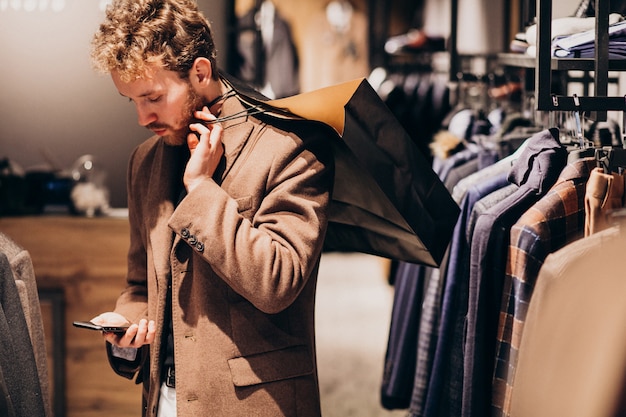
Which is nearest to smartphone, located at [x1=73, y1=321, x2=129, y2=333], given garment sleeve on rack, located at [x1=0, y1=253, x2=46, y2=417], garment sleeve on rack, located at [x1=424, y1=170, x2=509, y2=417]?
garment sleeve on rack, located at [x1=0, y1=253, x2=46, y2=417]

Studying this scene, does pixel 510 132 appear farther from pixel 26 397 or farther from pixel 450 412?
pixel 26 397

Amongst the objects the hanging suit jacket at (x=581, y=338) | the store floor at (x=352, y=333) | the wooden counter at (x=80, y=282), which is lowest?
the store floor at (x=352, y=333)

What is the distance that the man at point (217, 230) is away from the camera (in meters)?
1.92

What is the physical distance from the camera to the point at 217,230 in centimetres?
190

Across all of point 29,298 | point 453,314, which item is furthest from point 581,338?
point 29,298

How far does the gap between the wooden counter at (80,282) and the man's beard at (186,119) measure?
152 centimetres

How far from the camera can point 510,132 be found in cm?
325

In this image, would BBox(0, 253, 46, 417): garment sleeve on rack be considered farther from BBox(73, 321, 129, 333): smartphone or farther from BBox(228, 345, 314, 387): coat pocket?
BBox(228, 345, 314, 387): coat pocket

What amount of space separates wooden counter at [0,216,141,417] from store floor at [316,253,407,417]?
120cm

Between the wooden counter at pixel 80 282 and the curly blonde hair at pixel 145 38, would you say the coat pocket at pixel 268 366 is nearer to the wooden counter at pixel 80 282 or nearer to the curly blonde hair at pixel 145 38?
the curly blonde hair at pixel 145 38

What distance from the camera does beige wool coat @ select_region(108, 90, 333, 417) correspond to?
6.26ft

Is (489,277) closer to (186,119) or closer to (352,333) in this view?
(186,119)

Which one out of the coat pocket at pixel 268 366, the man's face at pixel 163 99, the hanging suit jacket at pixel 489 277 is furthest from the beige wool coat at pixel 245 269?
the hanging suit jacket at pixel 489 277

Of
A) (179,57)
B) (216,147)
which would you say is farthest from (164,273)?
(179,57)
